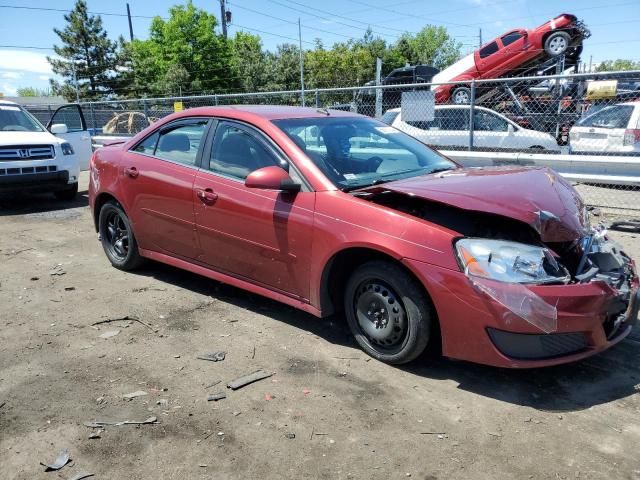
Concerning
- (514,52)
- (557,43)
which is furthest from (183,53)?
(557,43)

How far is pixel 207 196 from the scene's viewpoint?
166 inches

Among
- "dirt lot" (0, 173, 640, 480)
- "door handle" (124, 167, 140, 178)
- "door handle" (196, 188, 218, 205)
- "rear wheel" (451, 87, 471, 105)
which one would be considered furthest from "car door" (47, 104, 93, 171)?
"rear wheel" (451, 87, 471, 105)

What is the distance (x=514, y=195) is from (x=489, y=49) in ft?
59.6

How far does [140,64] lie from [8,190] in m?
51.1

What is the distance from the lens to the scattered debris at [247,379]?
10.8 ft

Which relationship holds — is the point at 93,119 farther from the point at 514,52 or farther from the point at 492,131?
the point at 514,52

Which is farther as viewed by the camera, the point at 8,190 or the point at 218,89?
the point at 218,89

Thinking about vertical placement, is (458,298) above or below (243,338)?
above

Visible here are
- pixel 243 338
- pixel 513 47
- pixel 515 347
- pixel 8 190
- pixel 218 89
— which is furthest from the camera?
pixel 218 89

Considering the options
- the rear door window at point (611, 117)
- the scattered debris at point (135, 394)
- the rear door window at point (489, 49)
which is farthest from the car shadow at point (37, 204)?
the rear door window at point (489, 49)

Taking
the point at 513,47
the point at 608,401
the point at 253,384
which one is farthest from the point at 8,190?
the point at 513,47

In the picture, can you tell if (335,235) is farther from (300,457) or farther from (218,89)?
(218,89)

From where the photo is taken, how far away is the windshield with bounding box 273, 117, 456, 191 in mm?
3855

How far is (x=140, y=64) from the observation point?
5481 cm
